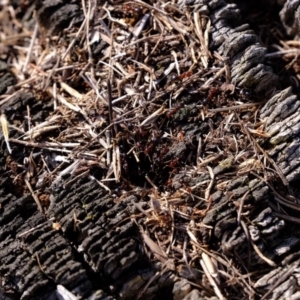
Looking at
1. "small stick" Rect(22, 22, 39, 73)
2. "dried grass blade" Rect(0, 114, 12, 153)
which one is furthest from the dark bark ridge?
"small stick" Rect(22, 22, 39, 73)

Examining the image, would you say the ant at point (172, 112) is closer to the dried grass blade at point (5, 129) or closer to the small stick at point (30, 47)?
the dried grass blade at point (5, 129)

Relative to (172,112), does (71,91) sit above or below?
above

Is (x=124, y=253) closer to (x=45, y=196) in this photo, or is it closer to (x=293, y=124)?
(x=45, y=196)

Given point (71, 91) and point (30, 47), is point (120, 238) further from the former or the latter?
point (30, 47)

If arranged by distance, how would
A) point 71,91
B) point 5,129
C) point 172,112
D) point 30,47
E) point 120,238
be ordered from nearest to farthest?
point 120,238
point 172,112
point 5,129
point 71,91
point 30,47

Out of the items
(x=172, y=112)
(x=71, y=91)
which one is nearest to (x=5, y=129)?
(x=71, y=91)

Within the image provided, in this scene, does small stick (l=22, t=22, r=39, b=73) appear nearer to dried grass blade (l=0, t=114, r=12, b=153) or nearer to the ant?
dried grass blade (l=0, t=114, r=12, b=153)

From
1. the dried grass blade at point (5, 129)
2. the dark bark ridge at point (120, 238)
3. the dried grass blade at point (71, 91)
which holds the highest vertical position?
the dried grass blade at point (71, 91)

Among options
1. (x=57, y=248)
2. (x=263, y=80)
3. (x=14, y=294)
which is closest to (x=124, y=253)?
(x=57, y=248)

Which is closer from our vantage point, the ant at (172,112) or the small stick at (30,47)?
the ant at (172,112)

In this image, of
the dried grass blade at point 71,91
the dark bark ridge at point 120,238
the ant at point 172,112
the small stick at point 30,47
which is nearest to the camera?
the dark bark ridge at point 120,238

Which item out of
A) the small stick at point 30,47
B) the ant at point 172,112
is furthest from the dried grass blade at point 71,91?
the ant at point 172,112
